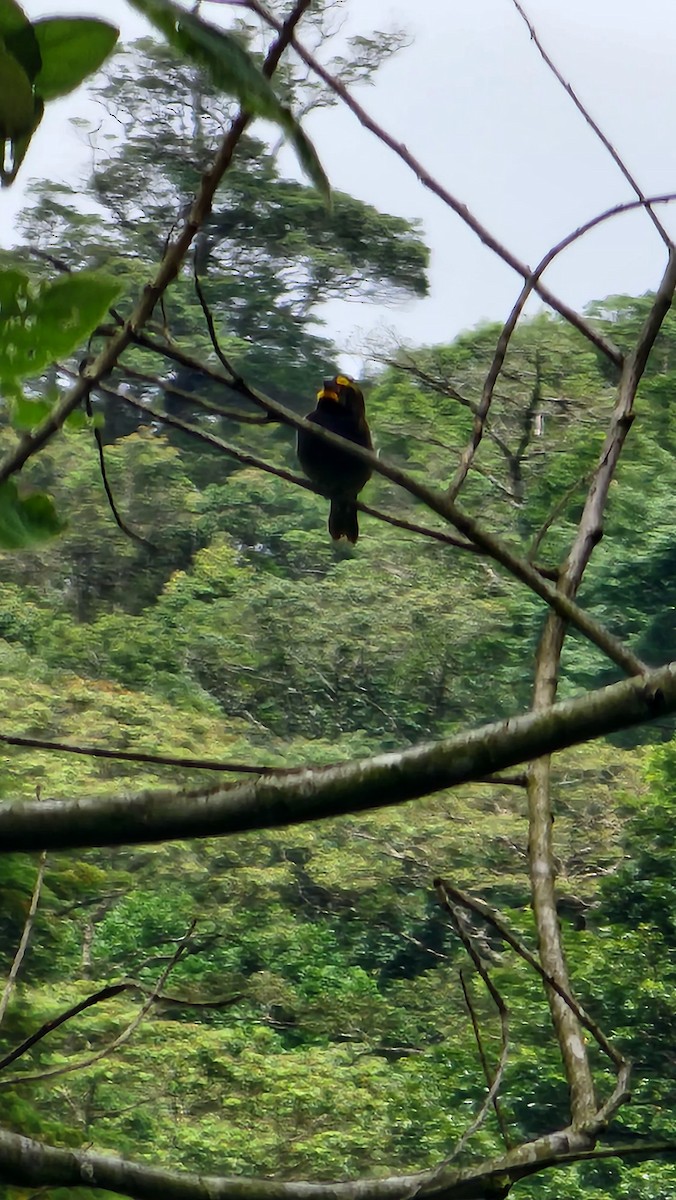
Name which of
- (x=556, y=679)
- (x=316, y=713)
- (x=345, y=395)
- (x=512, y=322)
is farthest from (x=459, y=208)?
(x=316, y=713)

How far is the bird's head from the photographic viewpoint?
2248 mm

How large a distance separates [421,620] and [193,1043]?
1.96m

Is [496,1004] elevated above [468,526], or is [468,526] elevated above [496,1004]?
[468,526]

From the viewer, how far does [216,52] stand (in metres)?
0.13

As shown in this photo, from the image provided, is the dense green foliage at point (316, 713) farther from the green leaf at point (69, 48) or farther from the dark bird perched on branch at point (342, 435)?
the green leaf at point (69, 48)

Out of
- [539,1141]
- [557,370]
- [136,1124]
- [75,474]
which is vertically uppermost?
[557,370]

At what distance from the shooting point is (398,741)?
4.44m

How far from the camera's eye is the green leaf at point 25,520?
0.22m

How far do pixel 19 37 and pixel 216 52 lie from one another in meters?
0.04

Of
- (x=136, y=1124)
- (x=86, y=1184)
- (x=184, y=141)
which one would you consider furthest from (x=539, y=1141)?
(x=184, y=141)

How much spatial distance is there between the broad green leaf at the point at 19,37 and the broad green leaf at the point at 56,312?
3 cm

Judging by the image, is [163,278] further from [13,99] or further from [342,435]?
[342,435]

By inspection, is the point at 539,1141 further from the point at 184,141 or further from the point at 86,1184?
the point at 184,141

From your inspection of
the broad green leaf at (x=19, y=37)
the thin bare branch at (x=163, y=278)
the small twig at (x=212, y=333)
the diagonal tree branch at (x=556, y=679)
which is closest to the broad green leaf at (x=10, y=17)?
the broad green leaf at (x=19, y=37)
